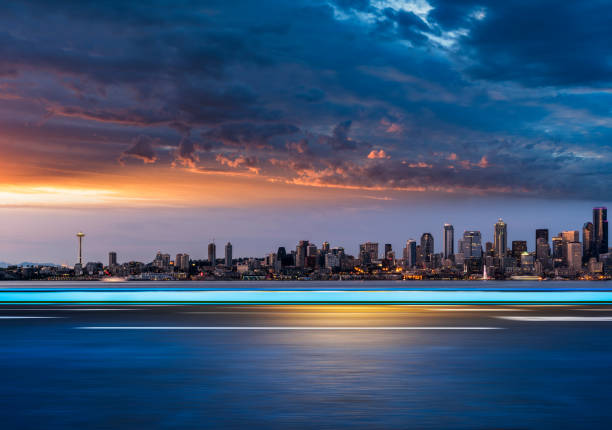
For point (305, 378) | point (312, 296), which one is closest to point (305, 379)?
point (305, 378)

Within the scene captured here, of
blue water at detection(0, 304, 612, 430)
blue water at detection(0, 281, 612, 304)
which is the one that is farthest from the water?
blue water at detection(0, 281, 612, 304)

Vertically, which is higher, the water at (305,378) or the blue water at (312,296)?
the water at (305,378)

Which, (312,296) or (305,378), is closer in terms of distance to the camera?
(305,378)

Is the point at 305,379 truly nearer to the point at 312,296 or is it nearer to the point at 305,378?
the point at 305,378

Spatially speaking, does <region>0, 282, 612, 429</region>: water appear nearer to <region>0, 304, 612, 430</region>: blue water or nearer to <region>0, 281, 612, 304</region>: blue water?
<region>0, 304, 612, 430</region>: blue water

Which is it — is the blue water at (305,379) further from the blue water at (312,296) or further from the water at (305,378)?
the blue water at (312,296)

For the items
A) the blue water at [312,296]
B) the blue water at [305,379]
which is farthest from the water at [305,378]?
the blue water at [312,296]

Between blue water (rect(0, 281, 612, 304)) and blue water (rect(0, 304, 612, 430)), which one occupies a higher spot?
blue water (rect(0, 304, 612, 430))

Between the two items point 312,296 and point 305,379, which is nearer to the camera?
point 305,379

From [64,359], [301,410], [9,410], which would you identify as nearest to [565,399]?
[301,410]
